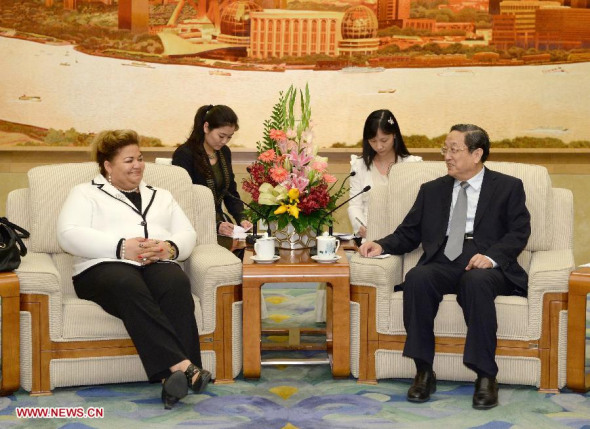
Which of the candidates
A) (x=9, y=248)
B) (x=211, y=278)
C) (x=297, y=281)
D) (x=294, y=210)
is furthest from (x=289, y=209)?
(x=9, y=248)

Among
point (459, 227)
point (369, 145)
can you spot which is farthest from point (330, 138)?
point (459, 227)

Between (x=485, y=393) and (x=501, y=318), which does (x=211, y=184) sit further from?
(x=485, y=393)

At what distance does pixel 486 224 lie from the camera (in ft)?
13.7

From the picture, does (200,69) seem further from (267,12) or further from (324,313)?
(324,313)

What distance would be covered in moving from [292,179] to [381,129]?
1097mm

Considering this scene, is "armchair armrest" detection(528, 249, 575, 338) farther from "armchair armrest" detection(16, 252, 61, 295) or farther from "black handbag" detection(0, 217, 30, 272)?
"black handbag" detection(0, 217, 30, 272)

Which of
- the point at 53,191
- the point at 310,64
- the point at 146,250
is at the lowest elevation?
the point at 146,250

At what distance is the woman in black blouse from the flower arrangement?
2.74 feet

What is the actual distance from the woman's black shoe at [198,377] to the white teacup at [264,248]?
2.20 feet

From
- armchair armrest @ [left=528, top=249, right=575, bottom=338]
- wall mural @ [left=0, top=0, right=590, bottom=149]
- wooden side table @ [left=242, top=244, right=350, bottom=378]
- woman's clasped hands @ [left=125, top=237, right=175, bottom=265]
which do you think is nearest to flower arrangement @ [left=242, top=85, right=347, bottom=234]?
wooden side table @ [left=242, top=244, right=350, bottom=378]

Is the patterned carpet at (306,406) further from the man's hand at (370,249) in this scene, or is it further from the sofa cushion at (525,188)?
the sofa cushion at (525,188)

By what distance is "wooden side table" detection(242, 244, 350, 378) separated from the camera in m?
4.06

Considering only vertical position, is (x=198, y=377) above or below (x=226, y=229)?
below

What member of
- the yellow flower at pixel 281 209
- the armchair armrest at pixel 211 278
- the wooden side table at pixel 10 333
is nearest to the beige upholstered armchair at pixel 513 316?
the yellow flower at pixel 281 209
